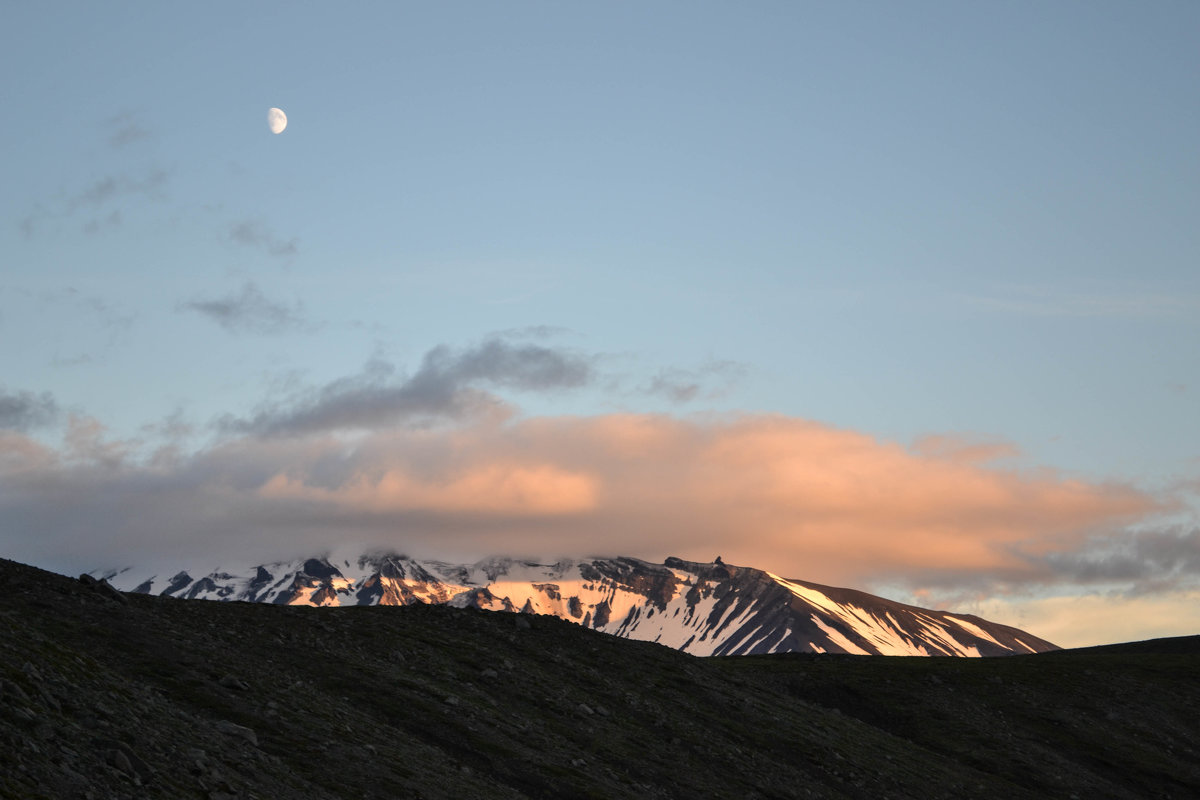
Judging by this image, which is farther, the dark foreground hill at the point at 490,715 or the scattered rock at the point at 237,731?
the scattered rock at the point at 237,731

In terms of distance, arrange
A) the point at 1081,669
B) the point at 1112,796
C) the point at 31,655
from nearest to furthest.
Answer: the point at 31,655 → the point at 1112,796 → the point at 1081,669

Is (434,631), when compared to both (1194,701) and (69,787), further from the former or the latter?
(1194,701)

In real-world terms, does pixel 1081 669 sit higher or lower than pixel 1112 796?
higher

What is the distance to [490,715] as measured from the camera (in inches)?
2179

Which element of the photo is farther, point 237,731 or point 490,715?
point 490,715

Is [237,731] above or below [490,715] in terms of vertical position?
below

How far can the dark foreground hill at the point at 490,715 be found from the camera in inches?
1421

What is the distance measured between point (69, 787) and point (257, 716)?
13916 millimetres

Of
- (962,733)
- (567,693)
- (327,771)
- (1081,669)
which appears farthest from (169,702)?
(1081,669)

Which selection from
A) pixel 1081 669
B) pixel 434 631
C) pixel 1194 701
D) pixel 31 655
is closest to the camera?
pixel 31 655

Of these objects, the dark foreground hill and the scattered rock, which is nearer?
the dark foreground hill

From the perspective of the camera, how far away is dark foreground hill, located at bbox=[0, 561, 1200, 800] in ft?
118

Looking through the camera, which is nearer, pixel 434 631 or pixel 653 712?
pixel 653 712

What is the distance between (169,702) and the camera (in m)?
41.2
